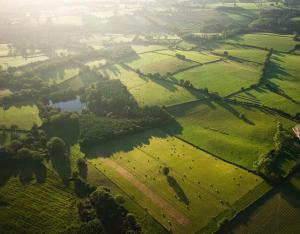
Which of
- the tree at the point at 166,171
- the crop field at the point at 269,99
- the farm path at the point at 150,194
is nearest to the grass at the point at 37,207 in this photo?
the farm path at the point at 150,194

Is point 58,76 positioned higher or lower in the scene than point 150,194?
higher

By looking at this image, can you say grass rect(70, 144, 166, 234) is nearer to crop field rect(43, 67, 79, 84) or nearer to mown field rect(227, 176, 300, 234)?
mown field rect(227, 176, 300, 234)

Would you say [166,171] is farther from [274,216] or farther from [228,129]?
[228,129]

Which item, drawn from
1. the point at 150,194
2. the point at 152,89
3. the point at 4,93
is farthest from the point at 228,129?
the point at 4,93

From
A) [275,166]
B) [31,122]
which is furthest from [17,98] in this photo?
[275,166]

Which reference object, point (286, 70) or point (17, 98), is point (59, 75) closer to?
point (17, 98)

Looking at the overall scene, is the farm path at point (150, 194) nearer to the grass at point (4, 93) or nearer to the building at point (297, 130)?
the building at point (297, 130)
